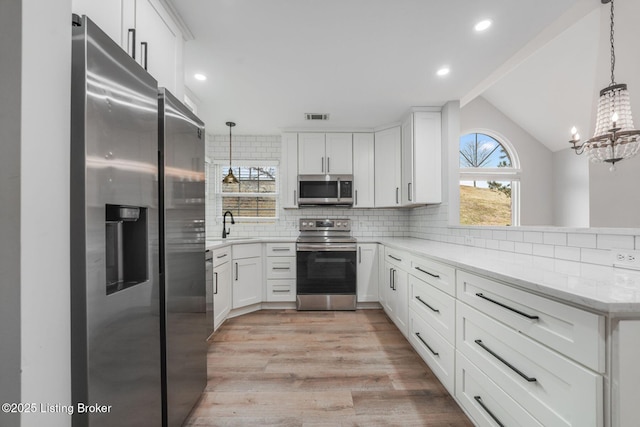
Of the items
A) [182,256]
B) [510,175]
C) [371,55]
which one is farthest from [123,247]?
[510,175]

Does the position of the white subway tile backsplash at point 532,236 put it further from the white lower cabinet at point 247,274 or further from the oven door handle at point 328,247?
the white lower cabinet at point 247,274

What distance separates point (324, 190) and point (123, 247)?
2.76 metres

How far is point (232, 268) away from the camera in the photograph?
3.07m

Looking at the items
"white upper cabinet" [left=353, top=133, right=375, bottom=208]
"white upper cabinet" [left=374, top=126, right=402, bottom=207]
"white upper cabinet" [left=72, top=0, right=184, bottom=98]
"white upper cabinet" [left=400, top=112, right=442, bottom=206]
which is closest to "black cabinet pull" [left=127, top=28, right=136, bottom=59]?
"white upper cabinet" [left=72, top=0, right=184, bottom=98]

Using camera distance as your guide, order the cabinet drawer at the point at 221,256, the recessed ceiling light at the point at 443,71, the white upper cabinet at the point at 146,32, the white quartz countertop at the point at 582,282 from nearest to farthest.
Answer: the white quartz countertop at the point at 582,282
the white upper cabinet at the point at 146,32
the recessed ceiling light at the point at 443,71
the cabinet drawer at the point at 221,256

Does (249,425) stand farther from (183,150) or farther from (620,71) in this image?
(620,71)

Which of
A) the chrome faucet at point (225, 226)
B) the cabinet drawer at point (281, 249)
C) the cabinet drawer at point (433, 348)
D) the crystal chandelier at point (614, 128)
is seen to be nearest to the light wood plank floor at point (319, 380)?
the cabinet drawer at point (433, 348)

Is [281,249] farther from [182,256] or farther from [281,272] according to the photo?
[182,256]

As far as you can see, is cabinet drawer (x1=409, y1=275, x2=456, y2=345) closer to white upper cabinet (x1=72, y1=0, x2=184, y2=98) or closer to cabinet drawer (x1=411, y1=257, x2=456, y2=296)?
cabinet drawer (x1=411, y1=257, x2=456, y2=296)

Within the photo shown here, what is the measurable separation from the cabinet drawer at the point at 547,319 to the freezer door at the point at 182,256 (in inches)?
60.1

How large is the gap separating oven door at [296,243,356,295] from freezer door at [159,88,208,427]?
5.71 feet

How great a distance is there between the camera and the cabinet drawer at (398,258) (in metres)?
2.36

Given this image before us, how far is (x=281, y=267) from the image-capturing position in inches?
135
